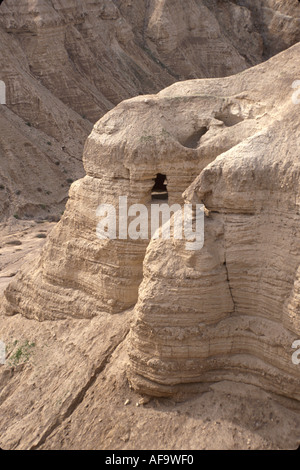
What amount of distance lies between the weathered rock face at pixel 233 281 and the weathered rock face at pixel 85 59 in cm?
2459

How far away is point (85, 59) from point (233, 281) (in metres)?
34.1

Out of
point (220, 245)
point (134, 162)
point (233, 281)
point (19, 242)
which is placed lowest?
point (19, 242)

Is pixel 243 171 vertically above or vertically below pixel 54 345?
above

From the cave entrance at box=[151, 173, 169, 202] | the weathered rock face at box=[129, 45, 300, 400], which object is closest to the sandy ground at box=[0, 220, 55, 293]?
the cave entrance at box=[151, 173, 169, 202]

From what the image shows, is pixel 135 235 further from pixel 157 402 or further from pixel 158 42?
pixel 158 42

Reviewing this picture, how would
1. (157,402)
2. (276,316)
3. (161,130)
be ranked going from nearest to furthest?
(276,316) → (157,402) → (161,130)

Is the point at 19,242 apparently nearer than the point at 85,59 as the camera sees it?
Yes

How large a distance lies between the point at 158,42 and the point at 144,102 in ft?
118

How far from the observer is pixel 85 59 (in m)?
44.1

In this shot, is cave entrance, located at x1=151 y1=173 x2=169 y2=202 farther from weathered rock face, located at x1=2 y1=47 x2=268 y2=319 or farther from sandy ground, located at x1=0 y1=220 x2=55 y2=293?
sandy ground, located at x1=0 y1=220 x2=55 y2=293

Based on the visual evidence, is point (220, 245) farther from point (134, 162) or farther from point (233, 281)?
point (134, 162)

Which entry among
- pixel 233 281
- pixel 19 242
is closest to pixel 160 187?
pixel 233 281

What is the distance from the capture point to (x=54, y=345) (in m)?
16.0

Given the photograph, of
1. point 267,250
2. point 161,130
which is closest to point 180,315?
point 267,250
